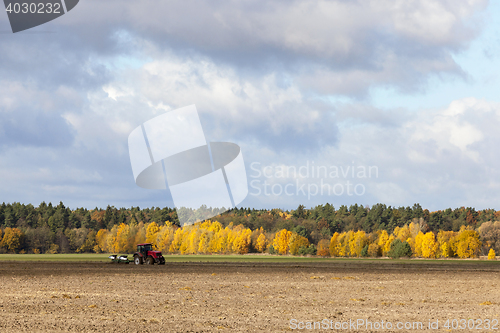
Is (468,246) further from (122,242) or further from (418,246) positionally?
(122,242)

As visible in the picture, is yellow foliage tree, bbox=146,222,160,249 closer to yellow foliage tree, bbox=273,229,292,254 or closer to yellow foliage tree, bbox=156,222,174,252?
yellow foliage tree, bbox=156,222,174,252

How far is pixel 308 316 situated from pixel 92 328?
338 inches

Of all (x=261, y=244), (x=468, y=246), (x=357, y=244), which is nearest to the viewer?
(x=468, y=246)

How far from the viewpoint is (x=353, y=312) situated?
2252cm

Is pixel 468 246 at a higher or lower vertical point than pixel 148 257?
lower

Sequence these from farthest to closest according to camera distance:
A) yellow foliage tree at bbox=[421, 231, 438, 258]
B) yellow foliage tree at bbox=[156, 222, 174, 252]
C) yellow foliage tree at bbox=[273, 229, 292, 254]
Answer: yellow foliage tree at bbox=[156, 222, 174, 252]
yellow foliage tree at bbox=[273, 229, 292, 254]
yellow foliage tree at bbox=[421, 231, 438, 258]

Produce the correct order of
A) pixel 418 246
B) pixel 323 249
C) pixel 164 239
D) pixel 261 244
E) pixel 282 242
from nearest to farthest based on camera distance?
pixel 418 246
pixel 323 249
pixel 282 242
pixel 261 244
pixel 164 239

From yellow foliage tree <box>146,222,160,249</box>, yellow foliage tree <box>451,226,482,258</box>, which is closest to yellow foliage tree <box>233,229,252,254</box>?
yellow foliage tree <box>146,222,160,249</box>

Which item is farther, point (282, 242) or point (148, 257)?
point (282, 242)

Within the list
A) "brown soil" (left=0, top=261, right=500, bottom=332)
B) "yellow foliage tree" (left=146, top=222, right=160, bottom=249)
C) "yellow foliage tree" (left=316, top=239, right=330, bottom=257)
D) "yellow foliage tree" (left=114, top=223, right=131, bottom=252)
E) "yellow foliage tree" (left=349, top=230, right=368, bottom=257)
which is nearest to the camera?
"brown soil" (left=0, top=261, right=500, bottom=332)

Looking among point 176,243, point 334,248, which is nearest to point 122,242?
point 176,243

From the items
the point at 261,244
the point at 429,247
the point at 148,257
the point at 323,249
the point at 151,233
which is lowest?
the point at 323,249

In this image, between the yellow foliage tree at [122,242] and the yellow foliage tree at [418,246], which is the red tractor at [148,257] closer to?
the yellow foliage tree at [418,246]

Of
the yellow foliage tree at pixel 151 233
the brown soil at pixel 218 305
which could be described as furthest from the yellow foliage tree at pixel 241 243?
the brown soil at pixel 218 305
